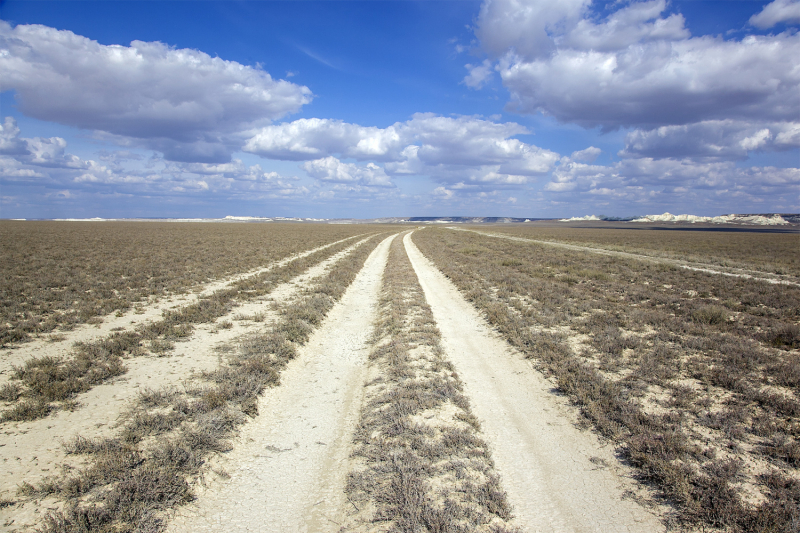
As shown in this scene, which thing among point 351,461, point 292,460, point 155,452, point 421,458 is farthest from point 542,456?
point 155,452

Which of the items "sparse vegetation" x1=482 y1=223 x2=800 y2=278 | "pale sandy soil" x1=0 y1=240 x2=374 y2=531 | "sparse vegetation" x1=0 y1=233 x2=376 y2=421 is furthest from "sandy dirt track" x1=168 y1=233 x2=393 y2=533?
"sparse vegetation" x1=482 y1=223 x2=800 y2=278

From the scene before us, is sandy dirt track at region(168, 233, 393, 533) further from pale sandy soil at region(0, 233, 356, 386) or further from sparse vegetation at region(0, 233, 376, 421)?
pale sandy soil at region(0, 233, 356, 386)

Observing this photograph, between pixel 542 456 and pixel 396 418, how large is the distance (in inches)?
84.3

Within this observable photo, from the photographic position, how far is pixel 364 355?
353 inches

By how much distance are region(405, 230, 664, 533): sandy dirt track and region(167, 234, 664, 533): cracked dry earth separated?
0.01 m

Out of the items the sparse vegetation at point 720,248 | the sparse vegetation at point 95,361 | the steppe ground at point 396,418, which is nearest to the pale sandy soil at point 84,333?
the steppe ground at point 396,418

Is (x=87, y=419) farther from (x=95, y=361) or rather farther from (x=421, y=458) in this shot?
(x=421, y=458)

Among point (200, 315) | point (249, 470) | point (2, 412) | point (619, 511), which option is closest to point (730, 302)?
point (619, 511)

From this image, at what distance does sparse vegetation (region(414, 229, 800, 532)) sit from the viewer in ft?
13.6

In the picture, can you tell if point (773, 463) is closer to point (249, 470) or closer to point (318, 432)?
point (318, 432)

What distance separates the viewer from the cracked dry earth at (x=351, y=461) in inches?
150

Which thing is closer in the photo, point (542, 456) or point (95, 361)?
point (542, 456)

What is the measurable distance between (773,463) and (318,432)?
20.1 ft

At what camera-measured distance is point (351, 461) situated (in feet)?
15.5
